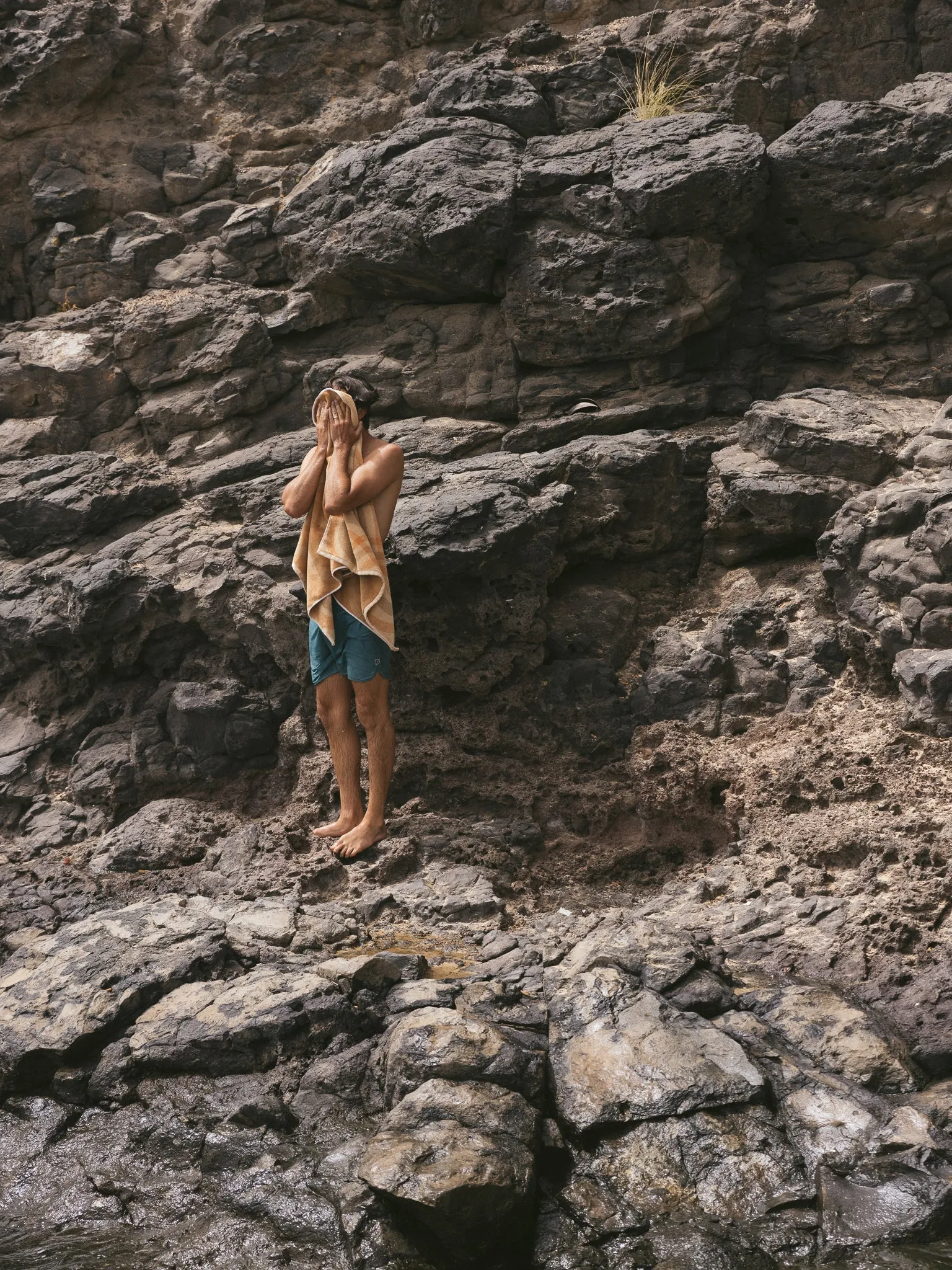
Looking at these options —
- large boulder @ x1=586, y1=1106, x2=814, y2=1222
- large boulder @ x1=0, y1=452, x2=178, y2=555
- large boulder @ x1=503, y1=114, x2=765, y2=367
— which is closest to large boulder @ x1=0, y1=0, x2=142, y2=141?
large boulder @ x1=0, y1=452, x2=178, y2=555

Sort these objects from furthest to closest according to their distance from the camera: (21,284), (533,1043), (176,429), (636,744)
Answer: (21,284)
(176,429)
(636,744)
(533,1043)

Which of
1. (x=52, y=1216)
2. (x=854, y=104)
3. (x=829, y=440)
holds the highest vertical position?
(x=854, y=104)

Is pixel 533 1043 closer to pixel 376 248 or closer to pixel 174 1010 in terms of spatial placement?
pixel 174 1010

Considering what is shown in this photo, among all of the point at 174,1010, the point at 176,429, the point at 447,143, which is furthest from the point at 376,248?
the point at 174,1010

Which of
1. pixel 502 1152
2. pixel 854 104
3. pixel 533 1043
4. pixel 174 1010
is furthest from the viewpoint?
pixel 854 104

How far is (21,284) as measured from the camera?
890 cm

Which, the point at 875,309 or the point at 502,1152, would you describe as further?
the point at 875,309

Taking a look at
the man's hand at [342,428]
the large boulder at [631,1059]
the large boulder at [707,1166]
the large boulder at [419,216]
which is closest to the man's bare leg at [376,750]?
→ the man's hand at [342,428]

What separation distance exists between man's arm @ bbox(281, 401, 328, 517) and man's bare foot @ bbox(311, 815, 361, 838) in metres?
1.60

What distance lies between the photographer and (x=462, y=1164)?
3.52 m

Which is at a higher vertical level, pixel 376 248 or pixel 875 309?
pixel 376 248

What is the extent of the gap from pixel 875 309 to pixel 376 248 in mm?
3049

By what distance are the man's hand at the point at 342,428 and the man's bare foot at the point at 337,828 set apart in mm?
→ 1888

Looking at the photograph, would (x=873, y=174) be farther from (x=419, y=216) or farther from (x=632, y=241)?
(x=419, y=216)
